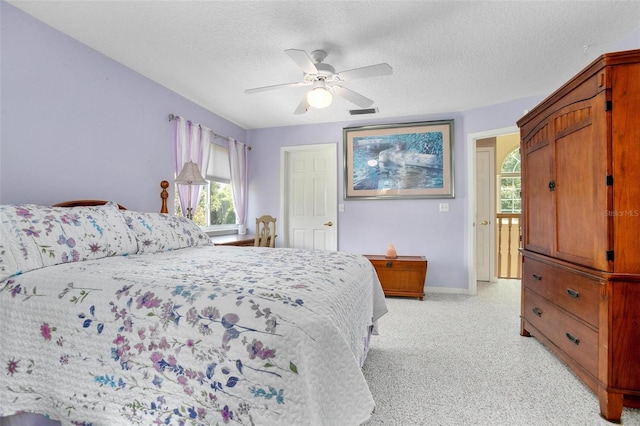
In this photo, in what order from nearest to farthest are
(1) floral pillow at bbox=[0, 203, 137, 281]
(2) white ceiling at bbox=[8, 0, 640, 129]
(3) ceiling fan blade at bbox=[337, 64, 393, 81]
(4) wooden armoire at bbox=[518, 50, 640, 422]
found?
(1) floral pillow at bbox=[0, 203, 137, 281] < (4) wooden armoire at bbox=[518, 50, 640, 422] < (2) white ceiling at bbox=[8, 0, 640, 129] < (3) ceiling fan blade at bbox=[337, 64, 393, 81]

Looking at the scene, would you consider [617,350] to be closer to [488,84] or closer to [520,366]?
[520,366]

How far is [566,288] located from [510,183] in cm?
407

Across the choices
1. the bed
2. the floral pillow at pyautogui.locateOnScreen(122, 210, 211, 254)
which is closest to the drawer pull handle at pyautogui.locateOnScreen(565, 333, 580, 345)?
the bed

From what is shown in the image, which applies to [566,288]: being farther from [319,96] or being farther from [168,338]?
[168,338]

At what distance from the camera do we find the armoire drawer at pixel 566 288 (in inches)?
65.6

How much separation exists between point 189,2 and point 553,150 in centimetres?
266

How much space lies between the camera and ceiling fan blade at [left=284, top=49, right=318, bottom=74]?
199cm

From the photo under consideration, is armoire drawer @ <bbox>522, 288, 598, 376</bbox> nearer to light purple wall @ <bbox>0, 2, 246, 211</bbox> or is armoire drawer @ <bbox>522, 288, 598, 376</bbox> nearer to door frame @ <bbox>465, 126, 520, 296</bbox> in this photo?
door frame @ <bbox>465, 126, 520, 296</bbox>

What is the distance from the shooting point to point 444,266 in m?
4.11

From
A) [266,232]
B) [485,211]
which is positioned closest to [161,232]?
[266,232]

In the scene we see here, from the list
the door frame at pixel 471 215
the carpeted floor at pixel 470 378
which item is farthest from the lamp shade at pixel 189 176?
the door frame at pixel 471 215

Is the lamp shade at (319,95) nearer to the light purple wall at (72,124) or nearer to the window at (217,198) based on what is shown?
the light purple wall at (72,124)

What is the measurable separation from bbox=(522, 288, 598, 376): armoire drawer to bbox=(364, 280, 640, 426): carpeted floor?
186 mm

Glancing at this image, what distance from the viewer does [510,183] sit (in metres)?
5.40
